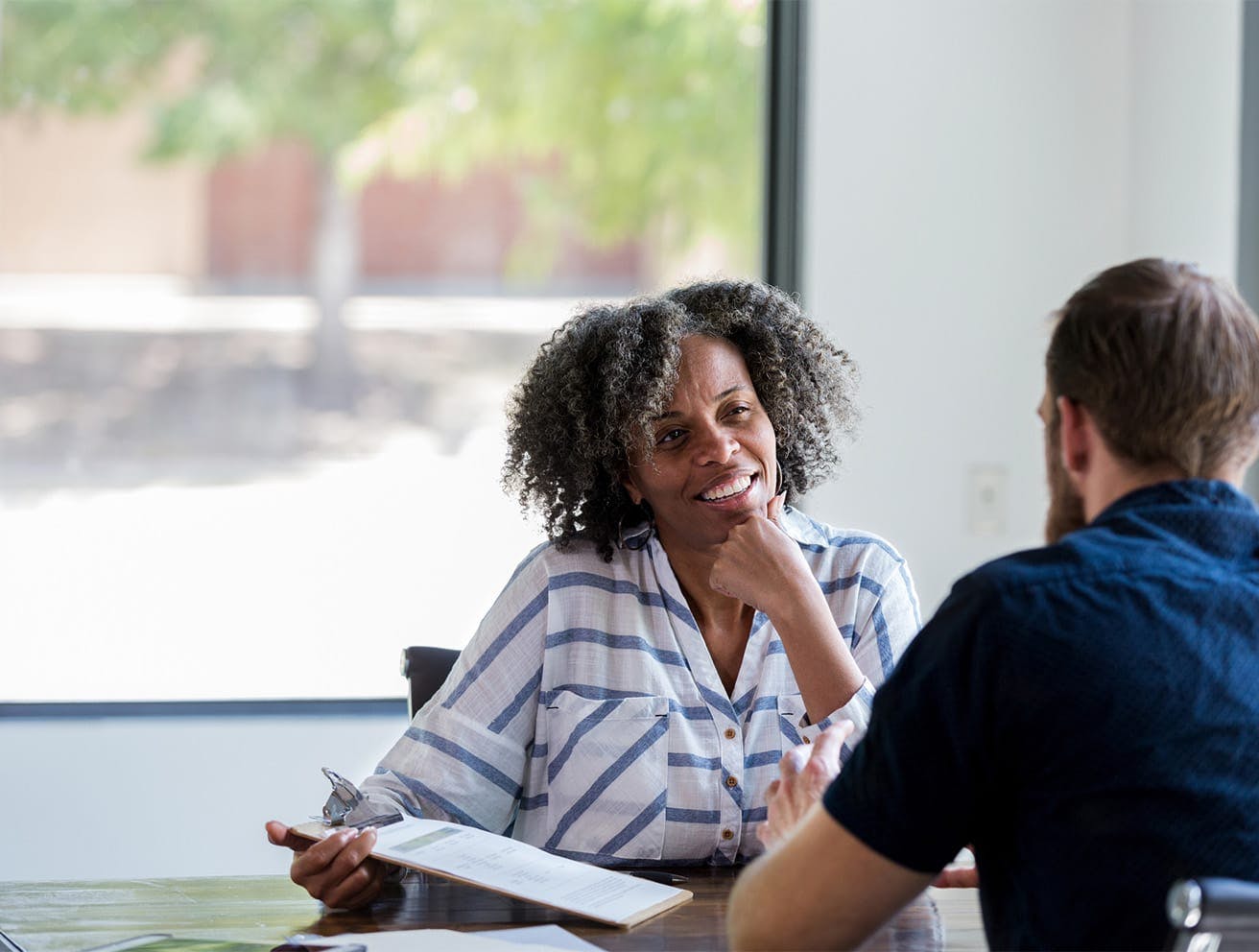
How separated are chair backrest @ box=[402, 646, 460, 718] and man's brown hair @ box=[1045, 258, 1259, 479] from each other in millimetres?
1193

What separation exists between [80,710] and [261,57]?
1387mm

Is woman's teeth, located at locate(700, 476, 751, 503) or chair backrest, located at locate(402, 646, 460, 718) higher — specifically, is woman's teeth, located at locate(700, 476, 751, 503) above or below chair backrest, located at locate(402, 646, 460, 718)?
above

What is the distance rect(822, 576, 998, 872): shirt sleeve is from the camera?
1037 mm

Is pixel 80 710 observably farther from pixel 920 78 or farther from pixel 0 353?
pixel 920 78

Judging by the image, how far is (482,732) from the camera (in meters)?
1.85

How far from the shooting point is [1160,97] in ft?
10.2

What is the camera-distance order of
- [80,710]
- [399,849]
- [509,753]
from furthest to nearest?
[80,710] → [509,753] → [399,849]

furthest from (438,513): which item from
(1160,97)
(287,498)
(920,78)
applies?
(1160,97)

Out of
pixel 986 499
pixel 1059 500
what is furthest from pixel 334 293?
pixel 1059 500

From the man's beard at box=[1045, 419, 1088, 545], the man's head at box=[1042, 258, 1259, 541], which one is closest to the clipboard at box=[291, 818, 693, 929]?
the man's beard at box=[1045, 419, 1088, 545]

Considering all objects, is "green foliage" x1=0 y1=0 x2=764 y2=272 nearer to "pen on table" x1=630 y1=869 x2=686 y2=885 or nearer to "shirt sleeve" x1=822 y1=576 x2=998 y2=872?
"pen on table" x1=630 y1=869 x2=686 y2=885

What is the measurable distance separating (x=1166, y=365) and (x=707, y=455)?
0.91 meters

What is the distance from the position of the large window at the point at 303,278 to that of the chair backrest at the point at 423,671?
1145 mm

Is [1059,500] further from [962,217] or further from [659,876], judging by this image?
[962,217]
